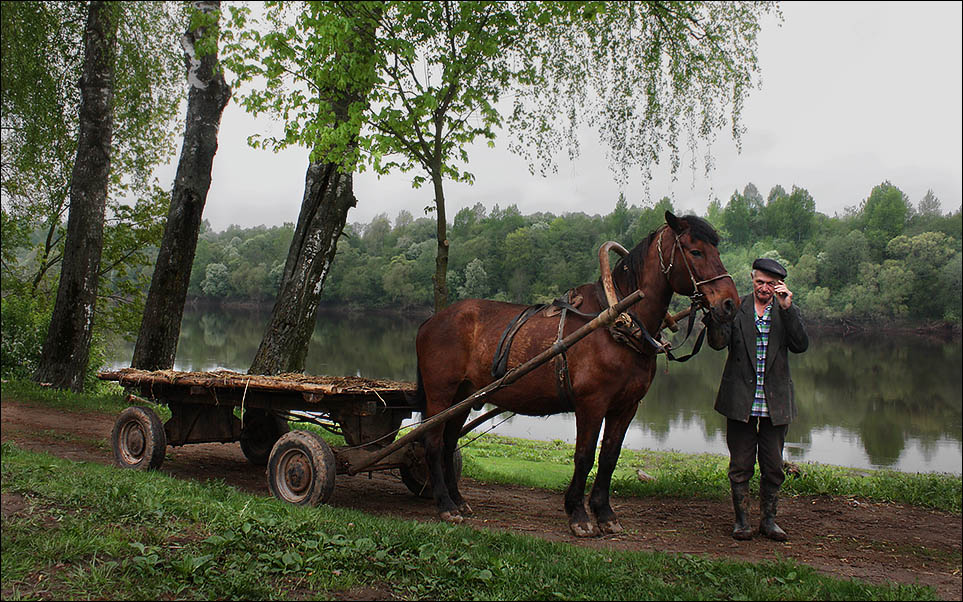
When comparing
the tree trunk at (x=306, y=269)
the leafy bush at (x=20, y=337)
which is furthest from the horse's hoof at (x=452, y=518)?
the leafy bush at (x=20, y=337)

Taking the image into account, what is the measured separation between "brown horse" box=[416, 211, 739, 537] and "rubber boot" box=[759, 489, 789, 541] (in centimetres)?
109

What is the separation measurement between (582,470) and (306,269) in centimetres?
598

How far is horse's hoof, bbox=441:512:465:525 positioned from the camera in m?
5.50

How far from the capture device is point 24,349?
13.7 m

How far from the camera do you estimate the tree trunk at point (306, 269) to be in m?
9.84

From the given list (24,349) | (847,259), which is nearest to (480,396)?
(24,349)

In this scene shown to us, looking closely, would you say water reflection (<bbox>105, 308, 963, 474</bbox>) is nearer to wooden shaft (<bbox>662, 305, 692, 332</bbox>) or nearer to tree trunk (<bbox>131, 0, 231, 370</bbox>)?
tree trunk (<bbox>131, 0, 231, 370</bbox>)

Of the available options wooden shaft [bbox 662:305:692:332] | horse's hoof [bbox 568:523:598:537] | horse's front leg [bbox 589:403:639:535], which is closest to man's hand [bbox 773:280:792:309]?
wooden shaft [bbox 662:305:692:332]

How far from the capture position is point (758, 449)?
Result: 17.3 feet

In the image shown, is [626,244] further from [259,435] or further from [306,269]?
[259,435]

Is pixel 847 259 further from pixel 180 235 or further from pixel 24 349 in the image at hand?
pixel 24 349

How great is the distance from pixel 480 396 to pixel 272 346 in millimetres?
5387

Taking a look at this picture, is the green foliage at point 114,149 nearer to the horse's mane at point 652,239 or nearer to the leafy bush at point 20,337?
the leafy bush at point 20,337

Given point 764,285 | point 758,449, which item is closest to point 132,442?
point 758,449
